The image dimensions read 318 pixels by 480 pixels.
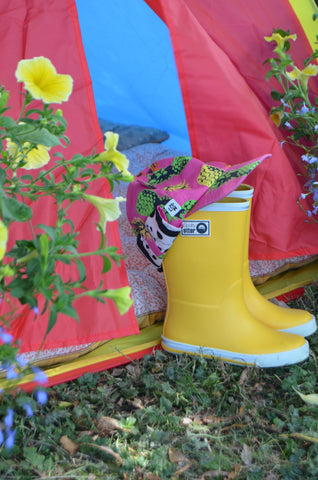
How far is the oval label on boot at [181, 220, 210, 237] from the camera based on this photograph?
1230mm

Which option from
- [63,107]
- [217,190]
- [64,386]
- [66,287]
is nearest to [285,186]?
[217,190]

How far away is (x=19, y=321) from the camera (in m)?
1.17

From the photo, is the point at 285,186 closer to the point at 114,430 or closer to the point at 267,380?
the point at 267,380

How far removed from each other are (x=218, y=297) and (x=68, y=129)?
0.57 meters

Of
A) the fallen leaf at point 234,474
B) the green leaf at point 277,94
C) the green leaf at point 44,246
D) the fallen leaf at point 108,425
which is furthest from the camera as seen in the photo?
the green leaf at point 277,94

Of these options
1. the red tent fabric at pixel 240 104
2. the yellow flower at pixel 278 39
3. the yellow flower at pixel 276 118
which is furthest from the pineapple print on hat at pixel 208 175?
the yellow flower at pixel 278 39

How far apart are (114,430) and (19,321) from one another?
0.34 meters

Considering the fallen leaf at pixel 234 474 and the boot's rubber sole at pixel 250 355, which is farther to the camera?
the boot's rubber sole at pixel 250 355

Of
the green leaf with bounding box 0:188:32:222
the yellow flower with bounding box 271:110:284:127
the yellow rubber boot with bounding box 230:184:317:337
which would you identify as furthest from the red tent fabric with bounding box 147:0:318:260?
the green leaf with bounding box 0:188:32:222

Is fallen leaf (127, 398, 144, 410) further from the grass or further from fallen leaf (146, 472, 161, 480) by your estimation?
fallen leaf (146, 472, 161, 480)

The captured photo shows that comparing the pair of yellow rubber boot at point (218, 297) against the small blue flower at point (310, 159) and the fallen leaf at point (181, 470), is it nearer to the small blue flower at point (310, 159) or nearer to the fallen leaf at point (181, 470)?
the small blue flower at point (310, 159)

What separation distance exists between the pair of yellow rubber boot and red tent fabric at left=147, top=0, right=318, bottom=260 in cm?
21

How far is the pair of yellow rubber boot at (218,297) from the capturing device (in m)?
1.22

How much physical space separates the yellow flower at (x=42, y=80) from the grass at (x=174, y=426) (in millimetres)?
661
